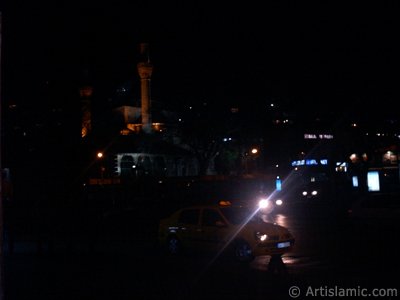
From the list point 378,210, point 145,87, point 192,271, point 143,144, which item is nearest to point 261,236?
point 192,271

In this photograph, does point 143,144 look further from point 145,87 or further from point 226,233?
point 226,233

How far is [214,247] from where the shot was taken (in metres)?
15.2

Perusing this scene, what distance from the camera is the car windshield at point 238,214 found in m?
15.2

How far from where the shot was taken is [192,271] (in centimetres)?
1371

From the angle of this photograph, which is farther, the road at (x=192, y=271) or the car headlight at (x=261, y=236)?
the car headlight at (x=261, y=236)

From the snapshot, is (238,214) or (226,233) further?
(238,214)

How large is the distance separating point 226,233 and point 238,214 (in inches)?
31.8

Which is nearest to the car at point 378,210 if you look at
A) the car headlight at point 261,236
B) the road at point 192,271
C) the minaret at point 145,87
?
the road at point 192,271

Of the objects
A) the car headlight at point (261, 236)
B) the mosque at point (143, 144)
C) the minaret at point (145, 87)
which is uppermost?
the minaret at point (145, 87)

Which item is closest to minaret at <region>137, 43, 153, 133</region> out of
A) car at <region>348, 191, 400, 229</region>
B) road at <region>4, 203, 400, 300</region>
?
car at <region>348, 191, 400, 229</region>

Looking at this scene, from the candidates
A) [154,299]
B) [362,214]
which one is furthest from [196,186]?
[154,299]

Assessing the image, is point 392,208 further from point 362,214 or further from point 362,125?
point 362,125

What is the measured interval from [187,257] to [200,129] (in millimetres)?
27361

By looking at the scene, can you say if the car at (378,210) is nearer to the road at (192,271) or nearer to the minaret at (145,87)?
the road at (192,271)
